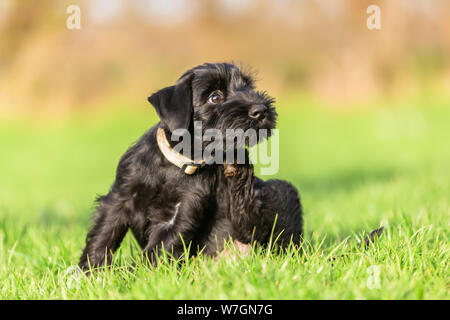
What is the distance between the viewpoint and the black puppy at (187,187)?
2984 mm

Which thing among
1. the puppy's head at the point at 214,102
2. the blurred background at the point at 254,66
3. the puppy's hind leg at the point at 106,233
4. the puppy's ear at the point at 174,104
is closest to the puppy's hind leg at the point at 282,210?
the puppy's head at the point at 214,102

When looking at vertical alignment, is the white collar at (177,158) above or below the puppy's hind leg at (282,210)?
above

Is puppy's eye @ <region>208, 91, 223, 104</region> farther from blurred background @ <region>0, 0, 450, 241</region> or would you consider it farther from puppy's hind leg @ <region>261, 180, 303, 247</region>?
blurred background @ <region>0, 0, 450, 241</region>

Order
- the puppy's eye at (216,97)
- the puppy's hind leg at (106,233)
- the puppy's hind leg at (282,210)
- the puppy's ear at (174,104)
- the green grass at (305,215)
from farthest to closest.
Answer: the puppy's hind leg at (282,210), the puppy's eye at (216,97), the puppy's hind leg at (106,233), the puppy's ear at (174,104), the green grass at (305,215)

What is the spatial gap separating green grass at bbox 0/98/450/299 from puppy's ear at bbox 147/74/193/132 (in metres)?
0.81

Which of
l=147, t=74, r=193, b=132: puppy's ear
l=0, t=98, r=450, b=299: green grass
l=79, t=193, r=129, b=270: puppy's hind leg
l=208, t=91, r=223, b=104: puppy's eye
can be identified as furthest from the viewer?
l=208, t=91, r=223, b=104: puppy's eye

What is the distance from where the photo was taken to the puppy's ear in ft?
9.68

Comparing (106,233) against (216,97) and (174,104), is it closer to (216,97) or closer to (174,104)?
(174,104)

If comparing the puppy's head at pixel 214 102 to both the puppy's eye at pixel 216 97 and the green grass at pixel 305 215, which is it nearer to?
the puppy's eye at pixel 216 97

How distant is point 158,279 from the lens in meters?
2.47

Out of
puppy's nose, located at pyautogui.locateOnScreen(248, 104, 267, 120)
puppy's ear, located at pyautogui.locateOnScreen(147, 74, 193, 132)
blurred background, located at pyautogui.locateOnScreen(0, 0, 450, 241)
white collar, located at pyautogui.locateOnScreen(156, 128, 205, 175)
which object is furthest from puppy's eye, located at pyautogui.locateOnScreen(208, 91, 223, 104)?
blurred background, located at pyautogui.locateOnScreen(0, 0, 450, 241)

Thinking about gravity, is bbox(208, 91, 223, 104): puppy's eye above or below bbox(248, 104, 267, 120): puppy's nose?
above
